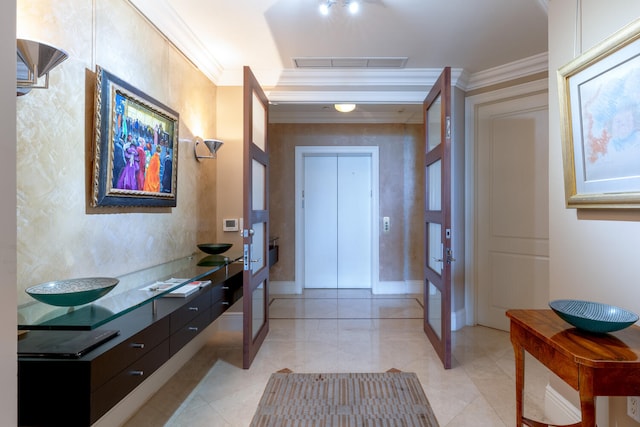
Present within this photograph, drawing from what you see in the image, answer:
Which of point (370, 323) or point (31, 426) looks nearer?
point (31, 426)

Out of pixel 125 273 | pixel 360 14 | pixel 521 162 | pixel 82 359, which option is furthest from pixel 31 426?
pixel 521 162

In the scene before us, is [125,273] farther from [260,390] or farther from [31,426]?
[260,390]

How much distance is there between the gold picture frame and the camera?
134cm

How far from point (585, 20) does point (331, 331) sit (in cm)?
308

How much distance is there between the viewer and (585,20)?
5.46 feet

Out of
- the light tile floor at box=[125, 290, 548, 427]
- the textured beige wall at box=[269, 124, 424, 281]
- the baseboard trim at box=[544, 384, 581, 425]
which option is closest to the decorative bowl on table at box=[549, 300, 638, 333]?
the baseboard trim at box=[544, 384, 581, 425]

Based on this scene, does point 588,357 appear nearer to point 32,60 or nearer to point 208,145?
point 32,60

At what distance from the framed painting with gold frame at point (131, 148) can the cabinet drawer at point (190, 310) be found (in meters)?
0.72

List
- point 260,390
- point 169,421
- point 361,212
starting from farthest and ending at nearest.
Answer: point 361,212, point 260,390, point 169,421

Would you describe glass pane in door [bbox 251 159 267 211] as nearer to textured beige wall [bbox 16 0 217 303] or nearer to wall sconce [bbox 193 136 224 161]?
wall sconce [bbox 193 136 224 161]

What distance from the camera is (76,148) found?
162 centimetres

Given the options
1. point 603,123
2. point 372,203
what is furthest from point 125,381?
point 372,203

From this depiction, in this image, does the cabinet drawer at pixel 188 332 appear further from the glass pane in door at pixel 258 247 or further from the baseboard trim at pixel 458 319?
the baseboard trim at pixel 458 319

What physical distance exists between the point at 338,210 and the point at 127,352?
3.76m
